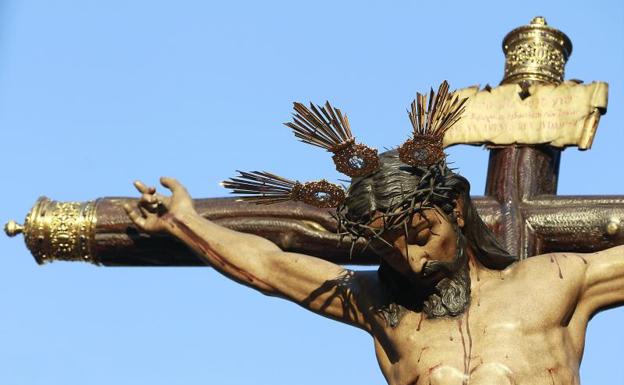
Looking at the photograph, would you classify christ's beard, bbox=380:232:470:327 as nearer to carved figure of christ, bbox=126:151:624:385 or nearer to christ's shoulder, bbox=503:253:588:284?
carved figure of christ, bbox=126:151:624:385

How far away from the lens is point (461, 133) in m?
9.11

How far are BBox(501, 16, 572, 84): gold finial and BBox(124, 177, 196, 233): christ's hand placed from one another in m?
1.48

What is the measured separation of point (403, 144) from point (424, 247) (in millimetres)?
359

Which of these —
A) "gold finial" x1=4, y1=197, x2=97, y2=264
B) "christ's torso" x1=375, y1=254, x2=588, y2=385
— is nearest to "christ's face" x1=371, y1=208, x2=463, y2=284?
"christ's torso" x1=375, y1=254, x2=588, y2=385

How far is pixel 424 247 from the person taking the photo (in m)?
7.85

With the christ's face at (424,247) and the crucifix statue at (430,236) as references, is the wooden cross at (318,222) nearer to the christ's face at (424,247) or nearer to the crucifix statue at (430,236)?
the crucifix statue at (430,236)

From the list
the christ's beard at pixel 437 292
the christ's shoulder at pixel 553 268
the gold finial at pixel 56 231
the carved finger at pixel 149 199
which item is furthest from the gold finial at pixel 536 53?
the gold finial at pixel 56 231

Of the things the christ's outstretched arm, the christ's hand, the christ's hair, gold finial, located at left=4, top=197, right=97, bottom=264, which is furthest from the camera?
gold finial, located at left=4, top=197, right=97, bottom=264

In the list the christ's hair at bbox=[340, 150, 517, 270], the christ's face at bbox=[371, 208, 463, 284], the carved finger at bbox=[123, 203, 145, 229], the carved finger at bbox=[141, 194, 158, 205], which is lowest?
the christ's face at bbox=[371, 208, 463, 284]

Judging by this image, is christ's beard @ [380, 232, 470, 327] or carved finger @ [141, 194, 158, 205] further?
carved finger @ [141, 194, 158, 205]

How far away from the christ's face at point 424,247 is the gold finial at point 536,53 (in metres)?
1.52

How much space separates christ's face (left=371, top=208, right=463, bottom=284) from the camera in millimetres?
7773

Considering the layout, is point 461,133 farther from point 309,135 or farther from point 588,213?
point 309,135

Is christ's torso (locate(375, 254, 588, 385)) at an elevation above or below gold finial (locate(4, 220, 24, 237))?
below
